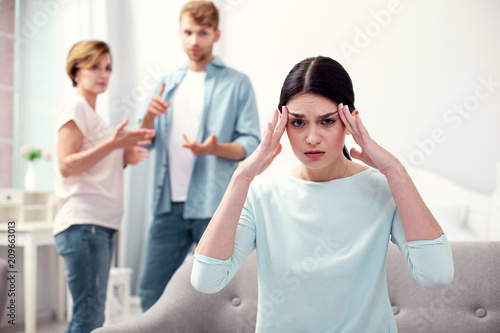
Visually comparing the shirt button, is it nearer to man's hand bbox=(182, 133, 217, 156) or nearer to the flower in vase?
man's hand bbox=(182, 133, 217, 156)

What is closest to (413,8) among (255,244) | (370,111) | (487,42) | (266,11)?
(487,42)

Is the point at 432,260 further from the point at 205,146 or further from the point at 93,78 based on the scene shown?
the point at 93,78

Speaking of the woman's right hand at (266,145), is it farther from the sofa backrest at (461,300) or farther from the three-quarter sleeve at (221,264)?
the sofa backrest at (461,300)

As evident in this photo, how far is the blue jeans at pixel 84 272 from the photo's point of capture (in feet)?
5.96

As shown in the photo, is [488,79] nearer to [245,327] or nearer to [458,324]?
[458,324]

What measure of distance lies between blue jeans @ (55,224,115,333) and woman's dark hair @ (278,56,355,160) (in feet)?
3.41

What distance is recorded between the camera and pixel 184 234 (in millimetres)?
2156

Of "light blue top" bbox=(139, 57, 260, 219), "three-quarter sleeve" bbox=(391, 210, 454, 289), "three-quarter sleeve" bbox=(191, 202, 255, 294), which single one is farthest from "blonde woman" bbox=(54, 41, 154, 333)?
"three-quarter sleeve" bbox=(391, 210, 454, 289)

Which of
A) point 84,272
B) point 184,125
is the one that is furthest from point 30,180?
point 84,272

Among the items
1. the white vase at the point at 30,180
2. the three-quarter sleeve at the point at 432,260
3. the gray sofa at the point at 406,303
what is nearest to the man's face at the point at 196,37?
the gray sofa at the point at 406,303

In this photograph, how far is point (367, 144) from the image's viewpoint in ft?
3.74

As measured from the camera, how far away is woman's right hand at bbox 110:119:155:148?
1954mm

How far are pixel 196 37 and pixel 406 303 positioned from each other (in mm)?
1385

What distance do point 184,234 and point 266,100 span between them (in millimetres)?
1319
